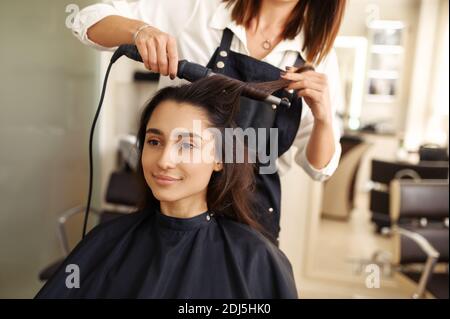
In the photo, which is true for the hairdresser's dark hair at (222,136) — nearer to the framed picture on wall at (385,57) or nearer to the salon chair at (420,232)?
the salon chair at (420,232)

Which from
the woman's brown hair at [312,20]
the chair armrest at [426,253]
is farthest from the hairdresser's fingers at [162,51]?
the chair armrest at [426,253]

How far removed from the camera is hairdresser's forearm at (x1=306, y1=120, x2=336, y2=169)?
0.79 metres

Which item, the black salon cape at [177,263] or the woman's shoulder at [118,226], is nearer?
the black salon cape at [177,263]

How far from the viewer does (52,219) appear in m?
1.75

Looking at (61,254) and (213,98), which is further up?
(213,98)

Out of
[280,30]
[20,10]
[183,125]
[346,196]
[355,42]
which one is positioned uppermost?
[355,42]

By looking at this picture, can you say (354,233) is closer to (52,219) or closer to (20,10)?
(52,219)

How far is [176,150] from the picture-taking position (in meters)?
0.77

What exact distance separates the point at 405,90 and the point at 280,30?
141 inches

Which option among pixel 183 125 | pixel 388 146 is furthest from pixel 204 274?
pixel 388 146

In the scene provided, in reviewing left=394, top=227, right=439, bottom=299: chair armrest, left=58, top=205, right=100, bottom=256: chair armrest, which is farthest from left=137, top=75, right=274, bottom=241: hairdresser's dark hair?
left=394, top=227, right=439, bottom=299: chair armrest

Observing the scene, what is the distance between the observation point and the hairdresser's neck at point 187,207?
862 millimetres

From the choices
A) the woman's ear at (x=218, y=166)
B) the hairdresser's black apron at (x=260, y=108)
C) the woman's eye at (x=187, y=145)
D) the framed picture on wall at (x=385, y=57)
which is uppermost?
the framed picture on wall at (x=385, y=57)

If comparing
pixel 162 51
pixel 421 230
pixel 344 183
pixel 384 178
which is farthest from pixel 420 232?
pixel 162 51
